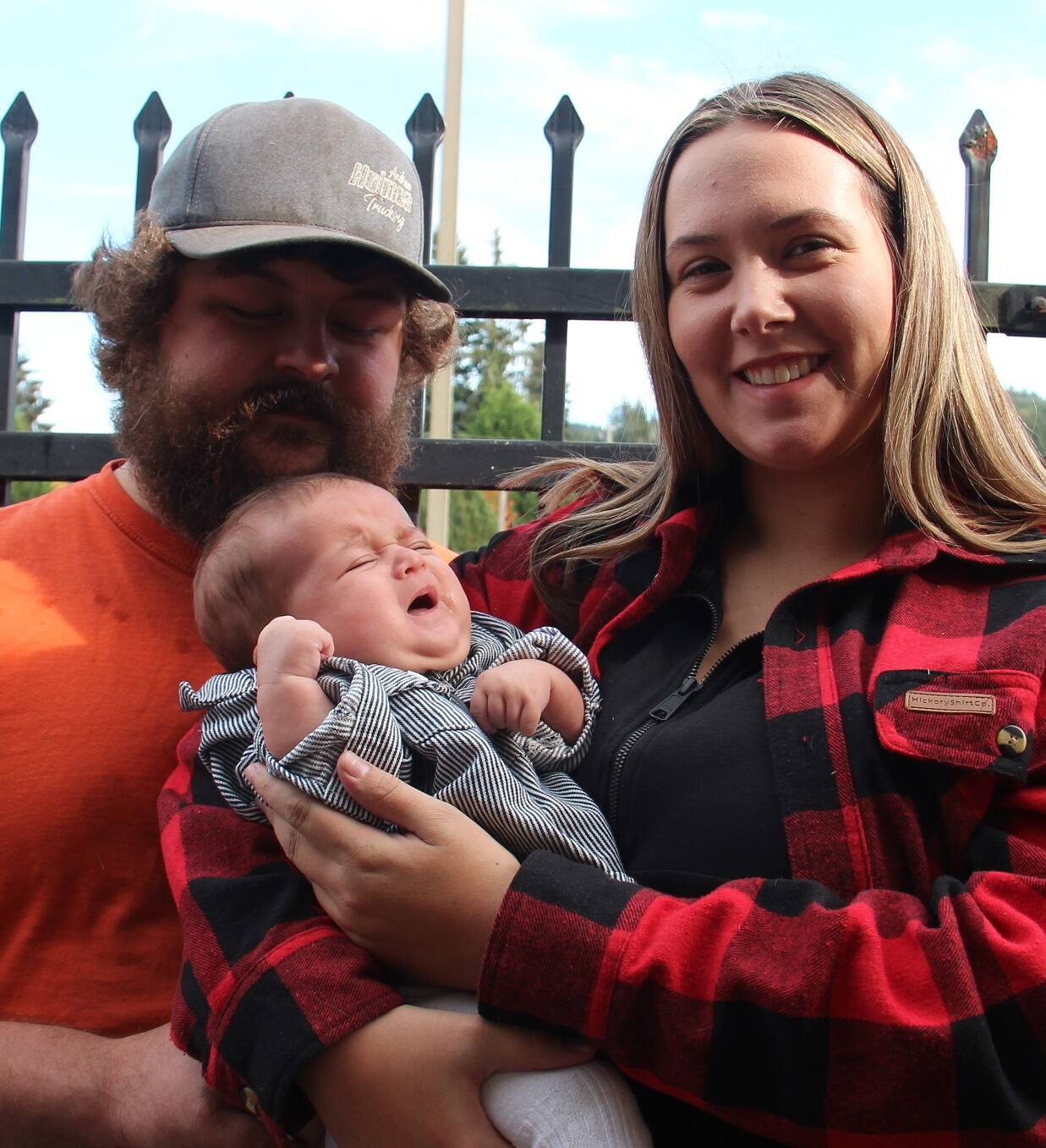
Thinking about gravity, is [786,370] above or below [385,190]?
Answer: below

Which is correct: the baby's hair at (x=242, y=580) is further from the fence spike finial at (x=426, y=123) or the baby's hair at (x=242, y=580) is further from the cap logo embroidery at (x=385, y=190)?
the fence spike finial at (x=426, y=123)

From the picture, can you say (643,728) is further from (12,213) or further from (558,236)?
(12,213)

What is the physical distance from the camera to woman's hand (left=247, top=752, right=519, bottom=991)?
1645 millimetres

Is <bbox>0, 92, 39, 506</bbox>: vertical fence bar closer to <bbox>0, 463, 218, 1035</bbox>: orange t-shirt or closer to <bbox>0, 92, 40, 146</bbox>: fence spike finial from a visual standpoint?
<bbox>0, 92, 40, 146</bbox>: fence spike finial

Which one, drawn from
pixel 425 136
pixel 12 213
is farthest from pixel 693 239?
pixel 12 213

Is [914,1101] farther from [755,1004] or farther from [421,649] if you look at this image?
[421,649]

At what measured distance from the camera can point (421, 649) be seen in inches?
80.0

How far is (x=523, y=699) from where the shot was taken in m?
1.88

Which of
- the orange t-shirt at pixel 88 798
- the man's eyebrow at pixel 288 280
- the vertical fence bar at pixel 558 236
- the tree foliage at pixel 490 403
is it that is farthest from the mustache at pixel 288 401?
the tree foliage at pixel 490 403

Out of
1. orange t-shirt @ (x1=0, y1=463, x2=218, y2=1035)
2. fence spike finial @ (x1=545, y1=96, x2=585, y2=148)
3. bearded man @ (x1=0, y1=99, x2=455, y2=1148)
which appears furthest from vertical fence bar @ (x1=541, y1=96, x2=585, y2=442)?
orange t-shirt @ (x1=0, y1=463, x2=218, y2=1035)

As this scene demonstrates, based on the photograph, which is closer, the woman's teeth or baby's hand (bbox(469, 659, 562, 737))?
baby's hand (bbox(469, 659, 562, 737))

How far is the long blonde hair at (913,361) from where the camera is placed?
2014 millimetres

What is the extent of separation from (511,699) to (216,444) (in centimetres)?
109

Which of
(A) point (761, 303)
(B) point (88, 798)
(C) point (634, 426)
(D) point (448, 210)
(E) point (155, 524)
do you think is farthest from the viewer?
(D) point (448, 210)
